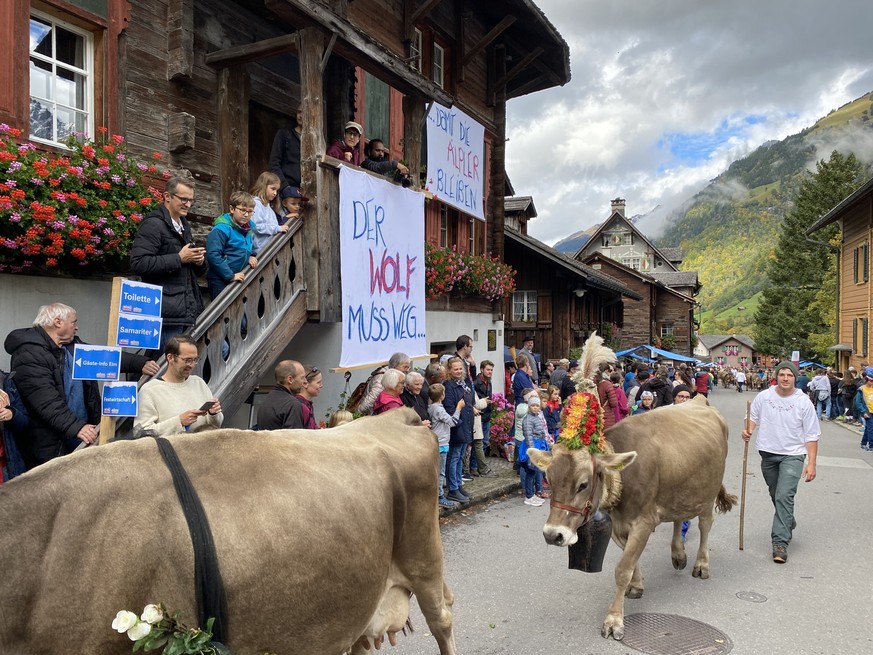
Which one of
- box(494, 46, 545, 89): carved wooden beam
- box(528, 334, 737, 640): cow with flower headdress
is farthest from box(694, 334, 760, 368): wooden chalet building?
box(528, 334, 737, 640): cow with flower headdress

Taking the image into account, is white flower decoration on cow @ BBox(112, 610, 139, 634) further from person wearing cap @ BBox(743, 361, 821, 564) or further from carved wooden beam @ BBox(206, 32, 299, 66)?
person wearing cap @ BBox(743, 361, 821, 564)

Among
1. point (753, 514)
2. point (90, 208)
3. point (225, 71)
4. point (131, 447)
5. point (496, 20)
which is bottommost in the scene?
point (753, 514)

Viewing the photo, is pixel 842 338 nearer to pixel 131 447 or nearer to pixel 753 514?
pixel 753 514

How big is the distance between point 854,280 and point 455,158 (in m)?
27.1

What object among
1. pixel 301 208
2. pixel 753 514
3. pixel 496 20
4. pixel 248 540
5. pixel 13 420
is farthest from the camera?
pixel 496 20

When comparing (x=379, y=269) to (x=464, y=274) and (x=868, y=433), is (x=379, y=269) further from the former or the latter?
(x=868, y=433)

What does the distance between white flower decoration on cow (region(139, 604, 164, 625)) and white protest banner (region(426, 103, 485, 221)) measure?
31.9 feet

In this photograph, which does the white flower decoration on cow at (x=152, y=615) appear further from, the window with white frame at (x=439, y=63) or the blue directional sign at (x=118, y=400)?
the window with white frame at (x=439, y=63)

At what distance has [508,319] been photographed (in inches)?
1080

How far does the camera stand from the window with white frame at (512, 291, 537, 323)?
89.7 ft

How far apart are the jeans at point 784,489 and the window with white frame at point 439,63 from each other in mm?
9589

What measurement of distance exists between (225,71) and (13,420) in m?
5.35

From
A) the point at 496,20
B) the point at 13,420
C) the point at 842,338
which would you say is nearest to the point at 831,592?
the point at 13,420

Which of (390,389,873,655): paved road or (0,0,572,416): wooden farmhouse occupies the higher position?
(0,0,572,416): wooden farmhouse
